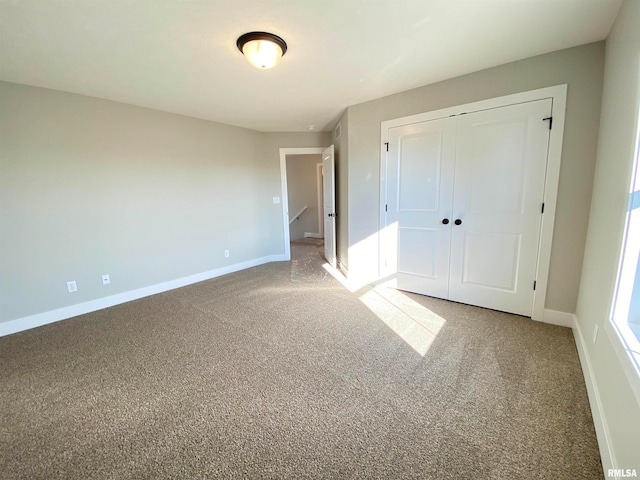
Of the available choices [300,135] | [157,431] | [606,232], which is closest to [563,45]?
[606,232]

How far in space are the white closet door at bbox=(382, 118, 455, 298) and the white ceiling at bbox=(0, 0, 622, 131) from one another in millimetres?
565

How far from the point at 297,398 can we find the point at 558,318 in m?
2.53

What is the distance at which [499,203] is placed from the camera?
2574mm

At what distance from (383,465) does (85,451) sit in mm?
1521

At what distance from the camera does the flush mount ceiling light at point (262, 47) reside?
6.01 feet

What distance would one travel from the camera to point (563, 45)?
2088 mm

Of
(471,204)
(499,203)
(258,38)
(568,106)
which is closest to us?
(258,38)

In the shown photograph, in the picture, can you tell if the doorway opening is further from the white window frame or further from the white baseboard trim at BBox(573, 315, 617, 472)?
the white window frame

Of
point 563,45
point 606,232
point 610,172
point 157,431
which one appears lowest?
point 157,431

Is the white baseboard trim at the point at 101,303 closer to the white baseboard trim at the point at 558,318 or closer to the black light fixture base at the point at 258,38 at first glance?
the black light fixture base at the point at 258,38

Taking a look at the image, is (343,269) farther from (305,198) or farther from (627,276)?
(305,198)

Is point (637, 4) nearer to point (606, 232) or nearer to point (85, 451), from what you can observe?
point (606, 232)

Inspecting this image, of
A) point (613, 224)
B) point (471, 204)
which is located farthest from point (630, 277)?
point (471, 204)

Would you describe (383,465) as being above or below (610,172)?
below
